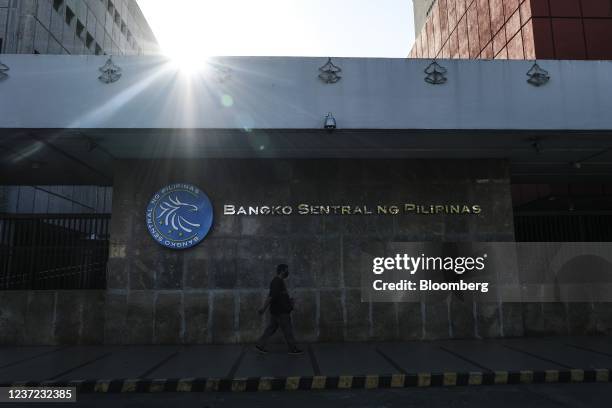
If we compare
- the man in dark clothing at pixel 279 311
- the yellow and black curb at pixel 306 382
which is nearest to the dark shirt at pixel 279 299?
the man in dark clothing at pixel 279 311

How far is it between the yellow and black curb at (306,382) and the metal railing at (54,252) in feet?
14.3

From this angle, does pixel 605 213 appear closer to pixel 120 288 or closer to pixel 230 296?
pixel 230 296

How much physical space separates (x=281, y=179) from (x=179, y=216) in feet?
7.87

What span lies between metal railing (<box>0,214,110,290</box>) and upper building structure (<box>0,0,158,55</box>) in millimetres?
12642

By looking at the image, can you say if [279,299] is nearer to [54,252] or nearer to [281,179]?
[281,179]

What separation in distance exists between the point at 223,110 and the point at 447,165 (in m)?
5.42

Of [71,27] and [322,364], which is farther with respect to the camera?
[71,27]

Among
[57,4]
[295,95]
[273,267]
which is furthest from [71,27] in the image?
[295,95]

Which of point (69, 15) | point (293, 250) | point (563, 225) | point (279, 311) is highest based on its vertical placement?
point (69, 15)

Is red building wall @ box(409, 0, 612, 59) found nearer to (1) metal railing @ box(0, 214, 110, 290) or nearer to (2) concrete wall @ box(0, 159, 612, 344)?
(2) concrete wall @ box(0, 159, 612, 344)

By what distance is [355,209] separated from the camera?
10.5m

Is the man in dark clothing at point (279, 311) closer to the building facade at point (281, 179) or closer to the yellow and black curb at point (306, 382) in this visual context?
the building facade at point (281, 179)

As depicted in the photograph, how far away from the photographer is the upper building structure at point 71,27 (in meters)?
20.1

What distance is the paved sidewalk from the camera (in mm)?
6703
